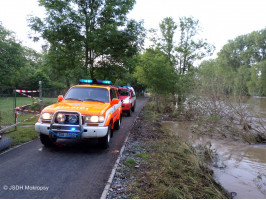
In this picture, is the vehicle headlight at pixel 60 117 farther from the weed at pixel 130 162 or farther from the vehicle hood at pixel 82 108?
the weed at pixel 130 162

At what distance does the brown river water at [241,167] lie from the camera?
5475 mm

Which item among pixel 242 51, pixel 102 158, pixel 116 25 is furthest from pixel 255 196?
pixel 242 51

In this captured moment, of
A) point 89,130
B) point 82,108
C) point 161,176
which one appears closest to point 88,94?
point 82,108

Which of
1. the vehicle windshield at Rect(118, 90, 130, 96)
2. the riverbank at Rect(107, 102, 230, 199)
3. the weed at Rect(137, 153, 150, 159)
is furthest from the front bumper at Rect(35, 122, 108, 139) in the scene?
the vehicle windshield at Rect(118, 90, 130, 96)

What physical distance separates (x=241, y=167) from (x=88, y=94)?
18.5 ft

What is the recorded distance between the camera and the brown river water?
216 inches

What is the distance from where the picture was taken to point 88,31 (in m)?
12.0

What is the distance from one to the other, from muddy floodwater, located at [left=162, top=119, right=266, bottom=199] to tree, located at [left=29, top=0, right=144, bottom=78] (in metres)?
6.66

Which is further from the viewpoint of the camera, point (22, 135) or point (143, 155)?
point (22, 135)

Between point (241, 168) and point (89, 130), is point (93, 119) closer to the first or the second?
point (89, 130)

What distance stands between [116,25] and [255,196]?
10.1 metres

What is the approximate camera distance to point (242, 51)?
4916 cm

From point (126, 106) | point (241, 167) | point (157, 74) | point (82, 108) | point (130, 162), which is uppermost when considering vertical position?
point (157, 74)

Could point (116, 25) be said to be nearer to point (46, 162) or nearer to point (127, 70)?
point (127, 70)
